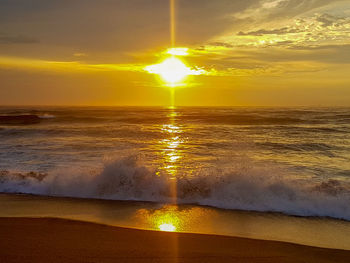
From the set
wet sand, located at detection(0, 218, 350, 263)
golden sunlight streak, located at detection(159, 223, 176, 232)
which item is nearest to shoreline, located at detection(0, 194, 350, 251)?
golden sunlight streak, located at detection(159, 223, 176, 232)

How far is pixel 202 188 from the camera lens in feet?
26.1

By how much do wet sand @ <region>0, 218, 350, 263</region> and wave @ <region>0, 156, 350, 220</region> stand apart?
7.57 feet

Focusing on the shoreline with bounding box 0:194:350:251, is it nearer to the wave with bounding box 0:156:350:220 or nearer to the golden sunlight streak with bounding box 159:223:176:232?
the golden sunlight streak with bounding box 159:223:176:232

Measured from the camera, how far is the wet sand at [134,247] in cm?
418

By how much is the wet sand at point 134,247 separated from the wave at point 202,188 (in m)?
2.31

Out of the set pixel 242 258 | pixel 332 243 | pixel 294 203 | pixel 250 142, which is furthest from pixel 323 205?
pixel 250 142

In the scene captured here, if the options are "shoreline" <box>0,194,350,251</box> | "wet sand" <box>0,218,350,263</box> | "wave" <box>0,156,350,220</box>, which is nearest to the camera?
"wet sand" <box>0,218,350,263</box>

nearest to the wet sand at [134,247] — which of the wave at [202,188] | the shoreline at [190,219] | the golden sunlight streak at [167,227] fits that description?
the golden sunlight streak at [167,227]

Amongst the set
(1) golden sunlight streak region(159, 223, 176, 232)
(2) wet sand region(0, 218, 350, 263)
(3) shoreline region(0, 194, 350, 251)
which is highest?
(2) wet sand region(0, 218, 350, 263)

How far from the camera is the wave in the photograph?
711cm

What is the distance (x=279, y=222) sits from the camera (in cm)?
617

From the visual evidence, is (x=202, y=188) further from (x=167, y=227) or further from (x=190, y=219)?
(x=167, y=227)

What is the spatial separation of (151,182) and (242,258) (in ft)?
14.3

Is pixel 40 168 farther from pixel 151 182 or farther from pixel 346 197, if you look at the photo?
pixel 346 197
